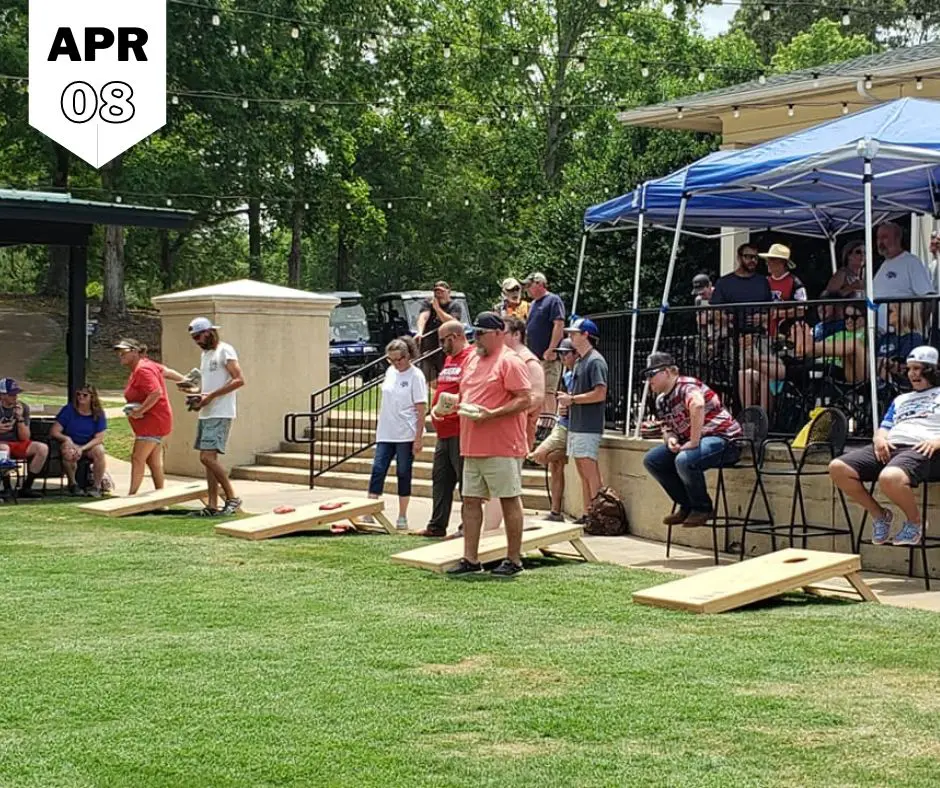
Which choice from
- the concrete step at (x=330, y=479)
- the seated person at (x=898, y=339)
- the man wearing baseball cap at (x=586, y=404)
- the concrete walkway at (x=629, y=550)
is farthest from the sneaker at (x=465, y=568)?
the concrete step at (x=330, y=479)

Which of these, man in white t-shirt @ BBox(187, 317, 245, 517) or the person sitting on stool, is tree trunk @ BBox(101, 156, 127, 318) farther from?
the person sitting on stool

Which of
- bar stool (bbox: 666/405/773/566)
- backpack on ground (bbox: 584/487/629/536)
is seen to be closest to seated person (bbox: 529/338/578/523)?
backpack on ground (bbox: 584/487/629/536)

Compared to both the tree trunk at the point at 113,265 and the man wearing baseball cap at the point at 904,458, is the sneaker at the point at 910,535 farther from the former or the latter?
the tree trunk at the point at 113,265

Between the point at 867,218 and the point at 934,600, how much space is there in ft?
9.10

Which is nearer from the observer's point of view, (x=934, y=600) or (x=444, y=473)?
(x=934, y=600)

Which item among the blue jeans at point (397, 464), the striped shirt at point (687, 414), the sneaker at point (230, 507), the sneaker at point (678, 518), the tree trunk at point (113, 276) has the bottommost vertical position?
the sneaker at point (230, 507)

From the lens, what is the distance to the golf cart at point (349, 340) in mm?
34125

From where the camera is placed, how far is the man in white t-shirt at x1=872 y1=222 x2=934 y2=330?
1180 cm

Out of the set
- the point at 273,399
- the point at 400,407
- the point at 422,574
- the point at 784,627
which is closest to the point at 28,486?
the point at 273,399

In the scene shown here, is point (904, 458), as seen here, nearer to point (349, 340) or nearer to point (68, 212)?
point (68, 212)

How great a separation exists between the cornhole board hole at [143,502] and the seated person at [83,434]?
1.64 m

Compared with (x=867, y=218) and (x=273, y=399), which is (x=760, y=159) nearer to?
(x=867, y=218)

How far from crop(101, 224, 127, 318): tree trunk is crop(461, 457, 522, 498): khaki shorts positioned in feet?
104

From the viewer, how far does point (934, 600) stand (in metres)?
9.18
